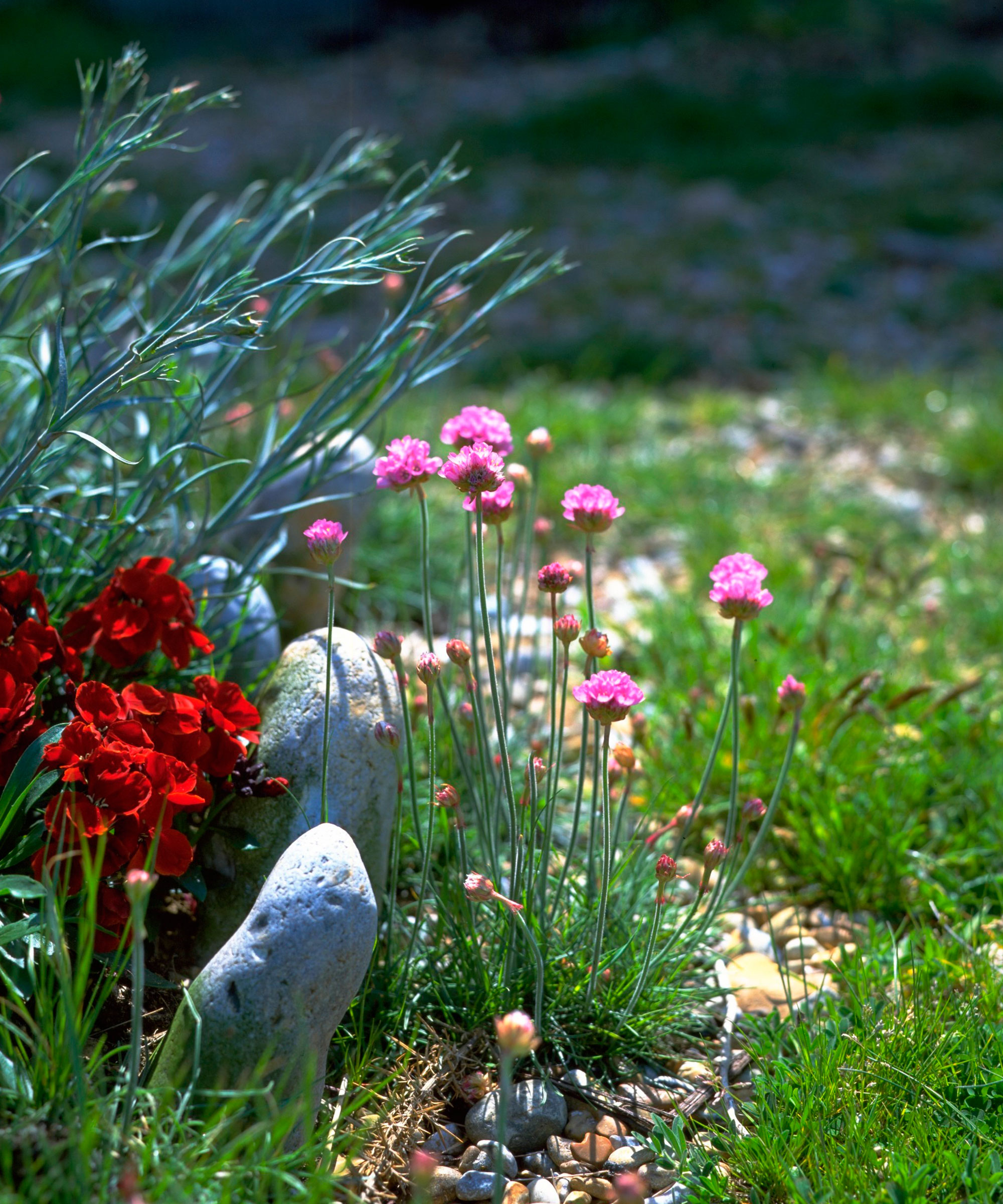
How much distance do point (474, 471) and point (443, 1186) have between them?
0.90 m

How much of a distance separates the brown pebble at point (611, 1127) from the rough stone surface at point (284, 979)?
0.41m

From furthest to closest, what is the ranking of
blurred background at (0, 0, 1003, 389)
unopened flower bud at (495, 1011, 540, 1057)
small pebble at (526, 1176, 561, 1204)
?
1. blurred background at (0, 0, 1003, 389)
2. small pebble at (526, 1176, 561, 1204)
3. unopened flower bud at (495, 1011, 540, 1057)

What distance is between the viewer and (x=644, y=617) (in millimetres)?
2852

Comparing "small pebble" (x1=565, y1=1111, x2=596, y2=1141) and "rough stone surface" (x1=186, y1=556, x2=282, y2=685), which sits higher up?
"rough stone surface" (x1=186, y1=556, x2=282, y2=685)

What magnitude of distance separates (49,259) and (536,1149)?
80.6 inches

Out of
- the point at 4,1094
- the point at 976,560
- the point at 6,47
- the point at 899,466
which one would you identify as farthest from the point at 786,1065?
the point at 6,47

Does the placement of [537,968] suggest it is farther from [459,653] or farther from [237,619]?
[237,619]

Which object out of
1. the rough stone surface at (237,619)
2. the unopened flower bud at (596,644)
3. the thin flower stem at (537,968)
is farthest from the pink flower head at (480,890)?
the rough stone surface at (237,619)

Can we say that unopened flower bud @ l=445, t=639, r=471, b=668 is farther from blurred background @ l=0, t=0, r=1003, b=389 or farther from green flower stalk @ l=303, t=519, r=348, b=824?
blurred background @ l=0, t=0, r=1003, b=389

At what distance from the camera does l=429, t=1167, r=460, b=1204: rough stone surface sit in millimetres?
1380

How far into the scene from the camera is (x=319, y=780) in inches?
62.7

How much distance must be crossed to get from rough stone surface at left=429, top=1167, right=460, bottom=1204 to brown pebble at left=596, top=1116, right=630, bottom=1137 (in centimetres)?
21

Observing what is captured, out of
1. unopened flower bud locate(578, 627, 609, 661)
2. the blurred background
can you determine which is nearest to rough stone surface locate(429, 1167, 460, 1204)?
unopened flower bud locate(578, 627, 609, 661)

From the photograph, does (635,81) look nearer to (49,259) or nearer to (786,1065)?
(49,259)
